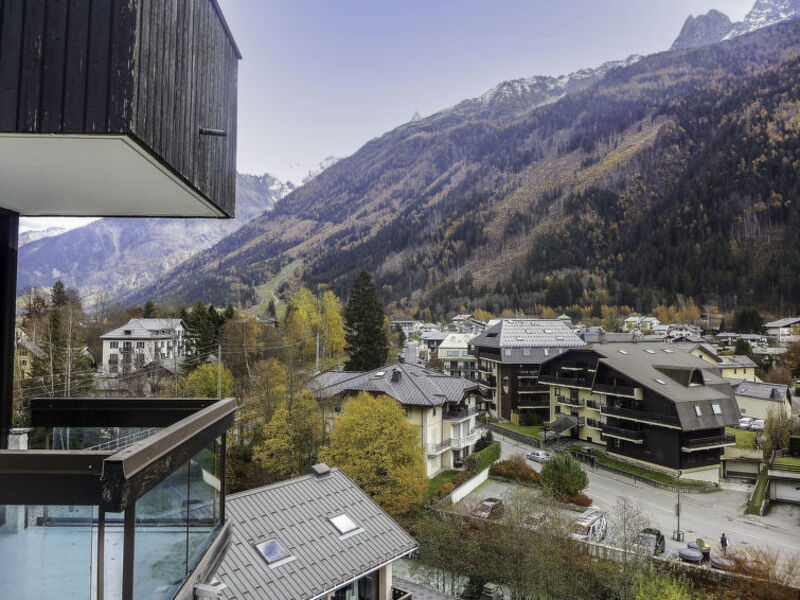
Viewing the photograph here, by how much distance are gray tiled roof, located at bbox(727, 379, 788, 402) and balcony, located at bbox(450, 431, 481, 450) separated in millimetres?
29127

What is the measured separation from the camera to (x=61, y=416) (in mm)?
5254

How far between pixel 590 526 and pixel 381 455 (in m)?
10.00

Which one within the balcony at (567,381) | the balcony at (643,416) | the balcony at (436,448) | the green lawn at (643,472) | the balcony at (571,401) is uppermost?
the balcony at (567,381)

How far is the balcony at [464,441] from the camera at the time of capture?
32656 millimetres

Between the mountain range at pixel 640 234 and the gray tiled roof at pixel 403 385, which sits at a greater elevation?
the mountain range at pixel 640 234

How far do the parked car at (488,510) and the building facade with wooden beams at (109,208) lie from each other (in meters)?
18.9

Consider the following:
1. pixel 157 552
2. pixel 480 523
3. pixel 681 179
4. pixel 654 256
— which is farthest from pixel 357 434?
pixel 681 179

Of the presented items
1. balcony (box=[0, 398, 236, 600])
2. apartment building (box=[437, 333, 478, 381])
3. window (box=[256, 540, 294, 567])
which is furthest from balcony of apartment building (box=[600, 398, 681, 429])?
balcony (box=[0, 398, 236, 600])

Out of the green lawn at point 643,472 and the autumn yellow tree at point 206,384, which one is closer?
the autumn yellow tree at point 206,384

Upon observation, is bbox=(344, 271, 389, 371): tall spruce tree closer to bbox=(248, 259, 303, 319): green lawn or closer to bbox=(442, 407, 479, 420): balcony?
bbox=(442, 407, 479, 420): balcony

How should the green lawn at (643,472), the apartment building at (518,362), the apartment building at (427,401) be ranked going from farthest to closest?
the apartment building at (518,362), the green lawn at (643,472), the apartment building at (427,401)

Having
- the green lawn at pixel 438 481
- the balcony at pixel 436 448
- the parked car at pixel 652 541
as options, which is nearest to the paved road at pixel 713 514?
the parked car at pixel 652 541

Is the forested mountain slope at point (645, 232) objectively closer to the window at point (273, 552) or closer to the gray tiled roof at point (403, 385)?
the gray tiled roof at point (403, 385)

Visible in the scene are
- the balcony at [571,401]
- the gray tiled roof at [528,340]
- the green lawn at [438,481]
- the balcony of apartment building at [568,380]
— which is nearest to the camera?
the green lawn at [438,481]
